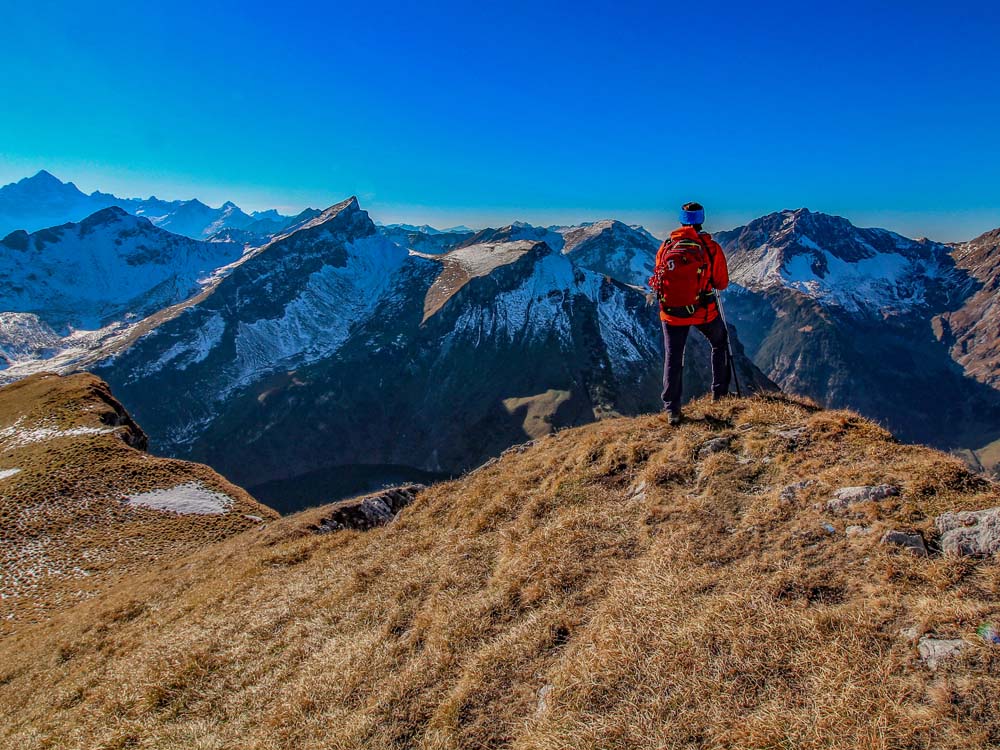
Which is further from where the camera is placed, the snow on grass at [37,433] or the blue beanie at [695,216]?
the snow on grass at [37,433]

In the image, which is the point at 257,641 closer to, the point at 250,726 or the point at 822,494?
the point at 250,726

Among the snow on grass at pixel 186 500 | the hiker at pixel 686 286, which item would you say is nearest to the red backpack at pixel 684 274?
the hiker at pixel 686 286

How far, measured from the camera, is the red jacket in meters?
13.3

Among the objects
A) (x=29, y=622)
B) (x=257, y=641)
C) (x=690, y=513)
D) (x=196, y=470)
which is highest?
(x=690, y=513)

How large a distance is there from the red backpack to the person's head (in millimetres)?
619

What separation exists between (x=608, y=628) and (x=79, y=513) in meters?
41.3

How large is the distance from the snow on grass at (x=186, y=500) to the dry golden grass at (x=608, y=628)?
22.3 metres

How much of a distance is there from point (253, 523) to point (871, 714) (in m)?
36.7

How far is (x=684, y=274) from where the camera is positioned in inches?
516

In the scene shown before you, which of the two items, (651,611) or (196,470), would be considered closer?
(651,611)

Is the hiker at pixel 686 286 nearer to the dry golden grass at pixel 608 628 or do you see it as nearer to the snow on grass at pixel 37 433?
the dry golden grass at pixel 608 628

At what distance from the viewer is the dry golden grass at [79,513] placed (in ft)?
91.9

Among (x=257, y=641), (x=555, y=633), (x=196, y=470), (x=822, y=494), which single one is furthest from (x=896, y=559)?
(x=196, y=470)

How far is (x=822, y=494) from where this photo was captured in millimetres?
9367
